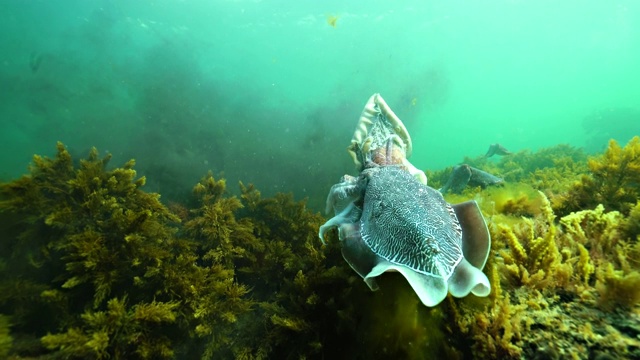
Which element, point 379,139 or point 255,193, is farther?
point 255,193

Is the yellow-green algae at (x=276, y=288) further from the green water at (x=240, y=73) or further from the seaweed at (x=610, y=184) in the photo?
the green water at (x=240, y=73)

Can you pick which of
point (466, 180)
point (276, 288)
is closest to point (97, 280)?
point (276, 288)

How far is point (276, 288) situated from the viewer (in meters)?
3.66

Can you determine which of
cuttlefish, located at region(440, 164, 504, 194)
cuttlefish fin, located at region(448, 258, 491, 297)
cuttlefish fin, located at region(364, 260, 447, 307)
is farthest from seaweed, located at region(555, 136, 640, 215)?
cuttlefish, located at region(440, 164, 504, 194)

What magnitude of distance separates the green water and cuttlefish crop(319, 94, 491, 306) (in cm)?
810

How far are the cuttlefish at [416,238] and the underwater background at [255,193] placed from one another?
0.34 m

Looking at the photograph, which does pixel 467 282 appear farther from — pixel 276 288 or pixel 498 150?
pixel 498 150

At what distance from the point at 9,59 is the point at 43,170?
38005mm

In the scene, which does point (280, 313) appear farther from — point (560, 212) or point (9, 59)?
point (9, 59)

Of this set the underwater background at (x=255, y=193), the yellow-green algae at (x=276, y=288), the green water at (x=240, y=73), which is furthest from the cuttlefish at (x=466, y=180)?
the green water at (x=240, y=73)

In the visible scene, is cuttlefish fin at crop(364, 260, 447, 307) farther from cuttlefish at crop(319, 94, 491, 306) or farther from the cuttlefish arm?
the cuttlefish arm

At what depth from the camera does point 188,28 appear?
85.3 feet

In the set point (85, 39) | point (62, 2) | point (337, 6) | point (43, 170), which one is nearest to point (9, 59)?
point (85, 39)

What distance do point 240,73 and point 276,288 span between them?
35.8 metres
